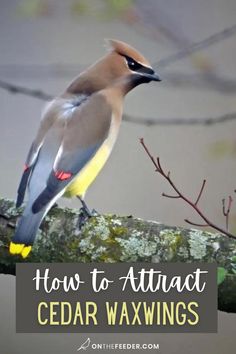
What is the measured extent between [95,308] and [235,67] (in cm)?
77

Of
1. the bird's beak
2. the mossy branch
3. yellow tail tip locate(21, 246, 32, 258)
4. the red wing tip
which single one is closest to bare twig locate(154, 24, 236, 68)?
the bird's beak

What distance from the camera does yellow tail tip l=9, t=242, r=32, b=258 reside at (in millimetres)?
1744

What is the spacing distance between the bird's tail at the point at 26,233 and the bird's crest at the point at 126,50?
51cm

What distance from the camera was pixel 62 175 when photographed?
1880 mm

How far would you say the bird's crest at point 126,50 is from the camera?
6.73ft

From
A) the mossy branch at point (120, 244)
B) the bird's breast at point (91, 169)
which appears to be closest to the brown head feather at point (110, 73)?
the bird's breast at point (91, 169)

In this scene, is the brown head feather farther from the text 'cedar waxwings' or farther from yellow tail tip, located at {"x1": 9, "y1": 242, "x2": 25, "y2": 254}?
yellow tail tip, located at {"x1": 9, "y1": 242, "x2": 25, "y2": 254}

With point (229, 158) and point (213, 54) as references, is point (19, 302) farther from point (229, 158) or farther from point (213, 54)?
point (213, 54)

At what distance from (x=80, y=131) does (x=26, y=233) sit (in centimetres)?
34

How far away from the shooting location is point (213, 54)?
7.26 feet

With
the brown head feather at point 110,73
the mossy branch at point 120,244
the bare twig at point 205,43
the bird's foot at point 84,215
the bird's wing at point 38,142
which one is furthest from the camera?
the bare twig at point 205,43

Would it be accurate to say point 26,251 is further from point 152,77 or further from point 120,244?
point 152,77

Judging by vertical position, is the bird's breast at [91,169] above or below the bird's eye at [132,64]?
below

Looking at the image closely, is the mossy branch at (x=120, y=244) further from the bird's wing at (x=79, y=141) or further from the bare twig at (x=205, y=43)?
the bare twig at (x=205, y=43)
